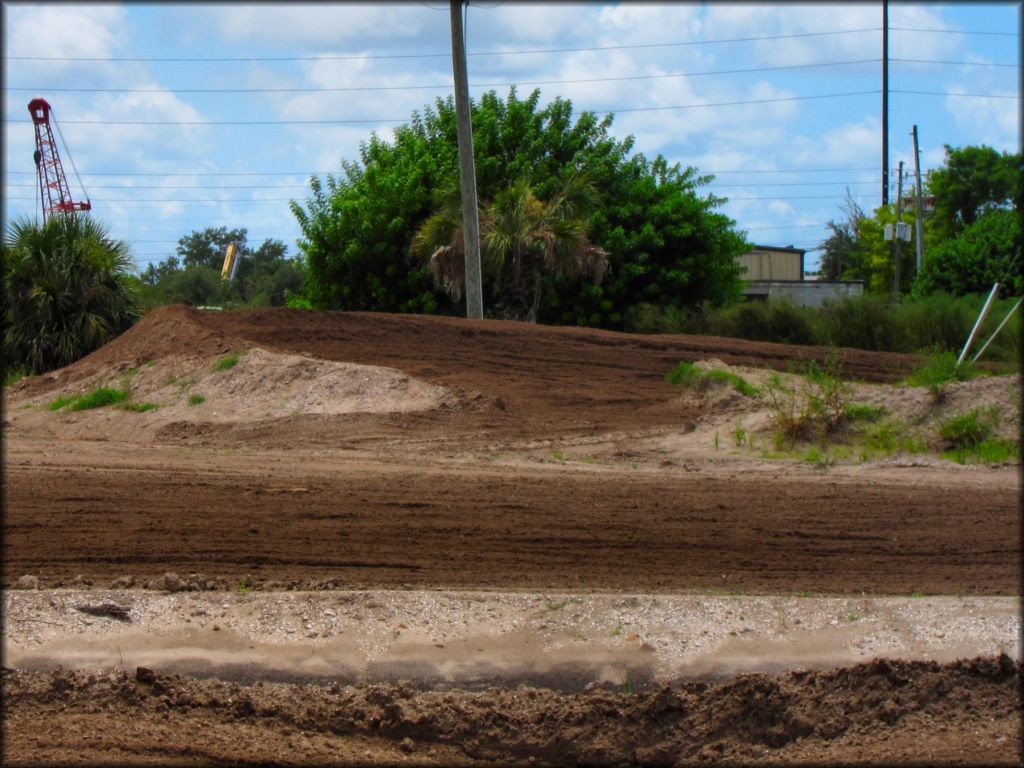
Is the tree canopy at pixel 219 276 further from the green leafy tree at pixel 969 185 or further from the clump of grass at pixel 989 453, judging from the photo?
the green leafy tree at pixel 969 185

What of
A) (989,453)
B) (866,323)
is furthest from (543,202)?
(989,453)

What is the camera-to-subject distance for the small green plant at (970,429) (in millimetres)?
12844

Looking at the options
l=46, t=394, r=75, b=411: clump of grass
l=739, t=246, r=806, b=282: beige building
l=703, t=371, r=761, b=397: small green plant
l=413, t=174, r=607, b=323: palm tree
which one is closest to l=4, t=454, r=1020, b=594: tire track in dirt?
l=703, t=371, r=761, b=397: small green plant

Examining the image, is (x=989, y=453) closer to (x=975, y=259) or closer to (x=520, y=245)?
(x=520, y=245)

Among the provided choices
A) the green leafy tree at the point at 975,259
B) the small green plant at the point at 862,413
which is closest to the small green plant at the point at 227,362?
the small green plant at the point at 862,413

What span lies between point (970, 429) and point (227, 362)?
10222 mm

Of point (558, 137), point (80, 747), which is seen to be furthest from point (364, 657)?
point (558, 137)

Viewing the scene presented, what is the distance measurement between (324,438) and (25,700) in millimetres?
8049

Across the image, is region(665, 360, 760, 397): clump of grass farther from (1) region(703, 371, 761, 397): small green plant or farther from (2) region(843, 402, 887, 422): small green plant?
(2) region(843, 402, 887, 422): small green plant

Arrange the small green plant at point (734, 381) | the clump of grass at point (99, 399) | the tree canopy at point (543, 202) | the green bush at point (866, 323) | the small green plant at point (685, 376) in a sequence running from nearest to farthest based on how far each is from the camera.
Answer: the small green plant at point (734, 381) → the small green plant at point (685, 376) → the clump of grass at point (99, 399) → the green bush at point (866, 323) → the tree canopy at point (543, 202)

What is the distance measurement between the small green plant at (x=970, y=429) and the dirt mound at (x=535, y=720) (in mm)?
7292

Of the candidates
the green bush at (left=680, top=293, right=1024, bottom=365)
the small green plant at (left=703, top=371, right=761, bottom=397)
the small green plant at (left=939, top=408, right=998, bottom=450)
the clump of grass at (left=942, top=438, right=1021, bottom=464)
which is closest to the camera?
the clump of grass at (left=942, top=438, right=1021, bottom=464)

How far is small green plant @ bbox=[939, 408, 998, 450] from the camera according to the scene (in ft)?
42.1

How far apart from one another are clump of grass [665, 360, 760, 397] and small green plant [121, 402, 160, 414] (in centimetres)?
739
